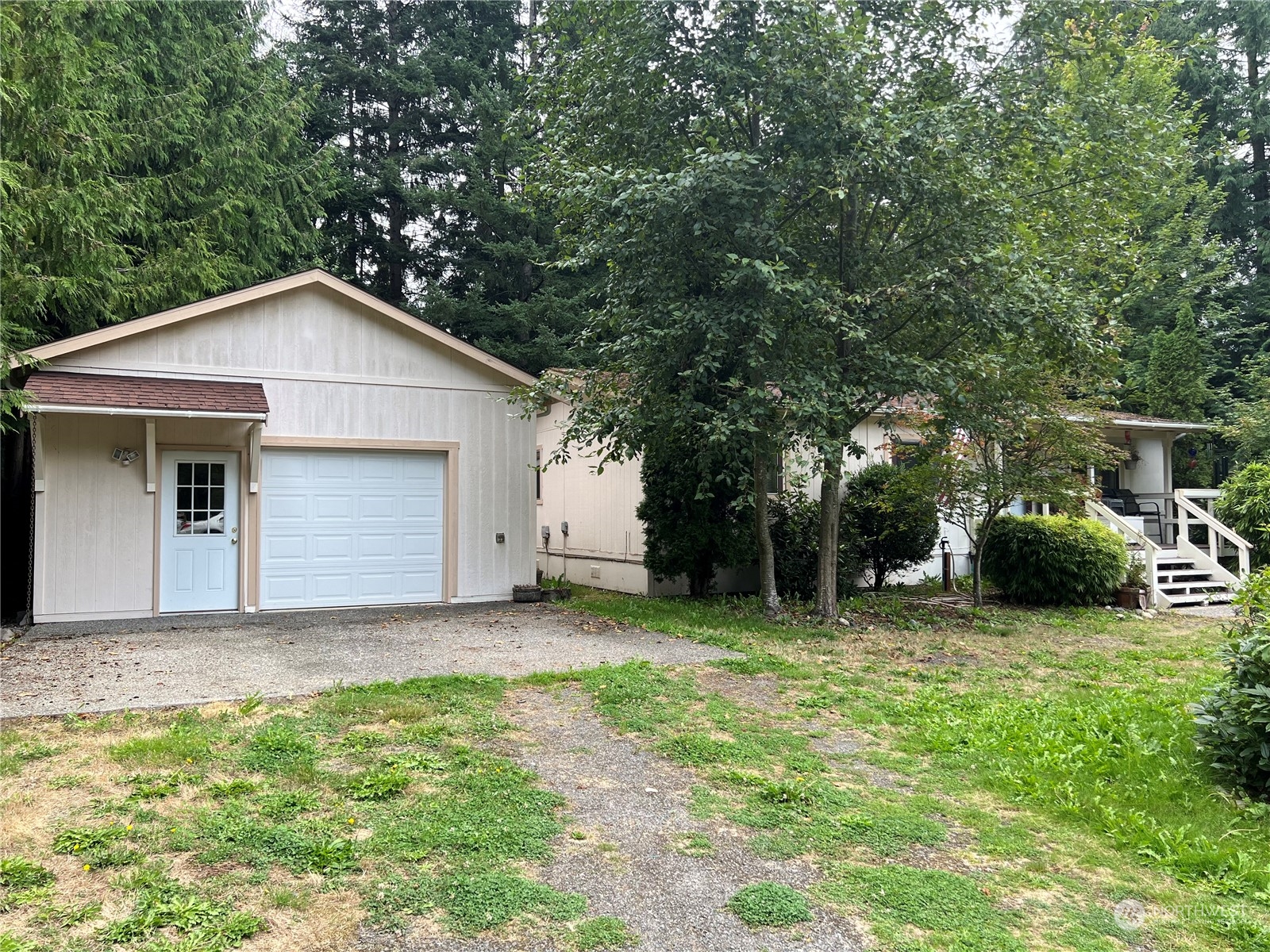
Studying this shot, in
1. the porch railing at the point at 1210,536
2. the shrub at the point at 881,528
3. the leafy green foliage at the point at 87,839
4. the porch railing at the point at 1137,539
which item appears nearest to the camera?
the leafy green foliage at the point at 87,839

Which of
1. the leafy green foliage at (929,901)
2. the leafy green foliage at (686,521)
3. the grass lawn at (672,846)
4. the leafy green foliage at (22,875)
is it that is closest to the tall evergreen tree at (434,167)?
the leafy green foliage at (686,521)

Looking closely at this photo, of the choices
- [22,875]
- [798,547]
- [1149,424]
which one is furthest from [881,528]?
[22,875]

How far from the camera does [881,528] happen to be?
40.8 ft

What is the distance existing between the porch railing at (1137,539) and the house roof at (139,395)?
10.9 meters

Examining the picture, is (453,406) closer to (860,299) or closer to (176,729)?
(860,299)

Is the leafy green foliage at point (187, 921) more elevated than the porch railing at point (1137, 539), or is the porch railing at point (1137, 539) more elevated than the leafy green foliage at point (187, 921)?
the porch railing at point (1137, 539)

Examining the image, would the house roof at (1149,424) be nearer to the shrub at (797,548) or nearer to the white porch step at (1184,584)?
the white porch step at (1184,584)

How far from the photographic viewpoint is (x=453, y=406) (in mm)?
10922

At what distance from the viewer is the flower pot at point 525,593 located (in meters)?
11.2

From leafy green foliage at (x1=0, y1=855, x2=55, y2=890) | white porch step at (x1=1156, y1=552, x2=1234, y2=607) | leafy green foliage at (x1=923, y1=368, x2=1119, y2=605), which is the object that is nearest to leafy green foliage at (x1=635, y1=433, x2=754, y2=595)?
leafy green foliage at (x1=923, y1=368, x2=1119, y2=605)

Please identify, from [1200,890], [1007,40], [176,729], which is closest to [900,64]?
[1007,40]

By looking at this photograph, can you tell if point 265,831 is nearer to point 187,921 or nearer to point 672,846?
point 187,921

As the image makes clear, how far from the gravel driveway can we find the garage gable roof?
9.89 feet

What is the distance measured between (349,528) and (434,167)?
14.4 meters
